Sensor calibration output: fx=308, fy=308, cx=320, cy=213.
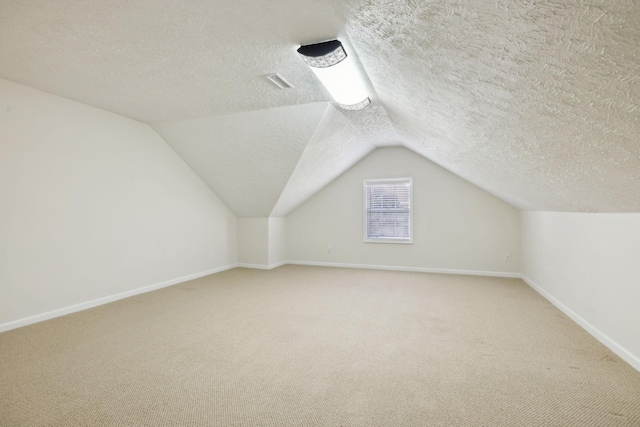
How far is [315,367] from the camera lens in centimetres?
207

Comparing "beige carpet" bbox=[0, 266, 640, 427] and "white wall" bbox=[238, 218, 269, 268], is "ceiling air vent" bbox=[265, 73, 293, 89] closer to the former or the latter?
"beige carpet" bbox=[0, 266, 640, 427]

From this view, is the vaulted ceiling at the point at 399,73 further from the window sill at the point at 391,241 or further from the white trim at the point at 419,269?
the window sill at the point at 391,241

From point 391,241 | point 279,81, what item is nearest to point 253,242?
point 391,241

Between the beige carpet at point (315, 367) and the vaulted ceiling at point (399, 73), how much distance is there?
119cm

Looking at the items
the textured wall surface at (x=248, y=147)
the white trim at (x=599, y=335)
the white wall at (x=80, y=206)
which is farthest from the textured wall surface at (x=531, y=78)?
the white wall at (x=80, y=206)

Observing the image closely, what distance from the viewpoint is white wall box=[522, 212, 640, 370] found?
2092 mm

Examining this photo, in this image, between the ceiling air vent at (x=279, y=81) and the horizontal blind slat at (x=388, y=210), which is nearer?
the ceiling air vent at (x=279, y=81)

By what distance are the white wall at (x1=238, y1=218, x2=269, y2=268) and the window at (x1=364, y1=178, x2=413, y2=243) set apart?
1.87 meters

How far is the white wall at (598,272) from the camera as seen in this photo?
2.09 metres

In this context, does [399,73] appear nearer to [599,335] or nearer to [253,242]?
[599,335]

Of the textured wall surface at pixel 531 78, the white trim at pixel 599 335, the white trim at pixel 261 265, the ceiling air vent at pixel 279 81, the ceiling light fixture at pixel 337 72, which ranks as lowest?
the white trim at pixel 599 335

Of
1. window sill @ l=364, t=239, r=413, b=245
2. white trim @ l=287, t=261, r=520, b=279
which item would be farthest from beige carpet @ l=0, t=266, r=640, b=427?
window sill @ l=364, t=239, r=413, b=245

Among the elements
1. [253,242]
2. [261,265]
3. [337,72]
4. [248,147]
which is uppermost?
[337,72]

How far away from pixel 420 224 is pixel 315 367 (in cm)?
380
